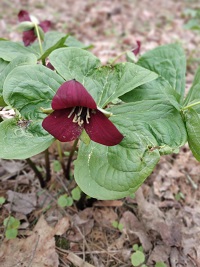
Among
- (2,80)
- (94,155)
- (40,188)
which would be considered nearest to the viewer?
(94,155)

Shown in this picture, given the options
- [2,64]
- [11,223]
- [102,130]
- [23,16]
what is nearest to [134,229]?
[11,223]

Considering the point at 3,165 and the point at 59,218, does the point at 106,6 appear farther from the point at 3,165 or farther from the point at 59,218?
the point at 59,218

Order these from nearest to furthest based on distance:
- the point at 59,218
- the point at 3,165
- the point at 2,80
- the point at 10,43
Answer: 1. the point at 2,80
2. the point at 10,43
3. the point at 59,218
4. the point at 3,165

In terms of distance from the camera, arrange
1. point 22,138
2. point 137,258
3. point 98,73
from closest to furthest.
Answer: point 22,138 < point 98,73 < point 137,258

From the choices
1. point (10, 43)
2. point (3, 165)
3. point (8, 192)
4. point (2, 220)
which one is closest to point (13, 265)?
point (2, 220)

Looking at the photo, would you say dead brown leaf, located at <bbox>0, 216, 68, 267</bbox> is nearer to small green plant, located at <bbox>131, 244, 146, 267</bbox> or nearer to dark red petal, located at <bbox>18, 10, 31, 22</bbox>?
small green plant, located at <bbox>131, 244, 146, 267</bbox>

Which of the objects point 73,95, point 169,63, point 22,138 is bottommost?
point 22,138

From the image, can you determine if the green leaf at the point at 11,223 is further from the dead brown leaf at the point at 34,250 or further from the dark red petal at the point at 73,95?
the dark red petal at the point at 73,95

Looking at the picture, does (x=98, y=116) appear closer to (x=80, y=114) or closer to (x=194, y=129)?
(x=80, y=114)

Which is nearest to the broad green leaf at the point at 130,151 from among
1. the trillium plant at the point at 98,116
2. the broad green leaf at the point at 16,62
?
the trillium plant at the point at 98,116
